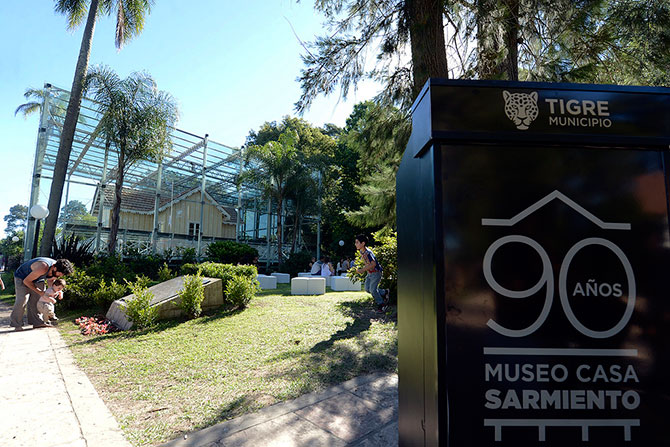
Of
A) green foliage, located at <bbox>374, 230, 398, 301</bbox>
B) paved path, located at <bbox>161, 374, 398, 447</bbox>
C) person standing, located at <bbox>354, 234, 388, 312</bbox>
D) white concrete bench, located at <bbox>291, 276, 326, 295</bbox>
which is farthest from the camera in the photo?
white concrete bench, located at <bbox>291, 276, 326, 295</bbox>

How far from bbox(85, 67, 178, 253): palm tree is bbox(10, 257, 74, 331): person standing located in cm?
522

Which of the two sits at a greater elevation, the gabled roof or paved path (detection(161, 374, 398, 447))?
the gabled roof

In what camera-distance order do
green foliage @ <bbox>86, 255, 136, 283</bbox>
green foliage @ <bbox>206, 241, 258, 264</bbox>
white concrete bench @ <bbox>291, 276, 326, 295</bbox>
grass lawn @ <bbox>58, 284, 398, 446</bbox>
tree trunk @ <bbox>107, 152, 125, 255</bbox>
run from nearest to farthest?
grass lawn @ <bbox>58, 284, 398, 446</bbox> < green foliage @ <bbox>86, 255, 136, 283</bbox> < white concrete bench @ <bbox>291, 276, 326, 295</bbox> < tree trunk @ <bbox>107, 152, 125, 255</bbox> < green foliage @ <bbox>206, 241, 258, 264</bbox>

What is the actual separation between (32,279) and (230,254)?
9.79 m

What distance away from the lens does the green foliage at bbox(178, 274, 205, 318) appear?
6547mm

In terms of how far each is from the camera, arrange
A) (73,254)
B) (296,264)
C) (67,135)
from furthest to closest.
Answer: (296,264) → (67,135) → (73,254)

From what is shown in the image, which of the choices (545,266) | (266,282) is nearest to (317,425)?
(545,266)

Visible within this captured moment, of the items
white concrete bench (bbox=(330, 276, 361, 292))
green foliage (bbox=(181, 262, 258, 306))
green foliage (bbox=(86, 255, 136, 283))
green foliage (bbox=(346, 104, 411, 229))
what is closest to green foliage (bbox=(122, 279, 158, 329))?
green foliage (bbox=(181, 262, 258, 306))

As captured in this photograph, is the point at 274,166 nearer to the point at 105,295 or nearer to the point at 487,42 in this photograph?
the point at 105,295

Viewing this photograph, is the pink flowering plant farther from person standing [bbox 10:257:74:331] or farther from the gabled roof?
the gabled roof

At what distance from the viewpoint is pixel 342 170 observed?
84.7 feet

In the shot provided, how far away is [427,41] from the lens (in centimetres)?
464

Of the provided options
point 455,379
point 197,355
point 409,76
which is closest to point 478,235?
point 455,379

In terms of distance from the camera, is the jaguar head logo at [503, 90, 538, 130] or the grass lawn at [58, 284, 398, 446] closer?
the jaguar head logo at [503, 90, 538, 130]
